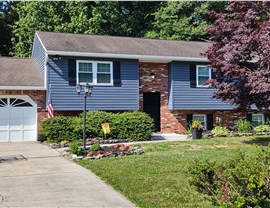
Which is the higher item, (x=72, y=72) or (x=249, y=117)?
(x=72, y=72)

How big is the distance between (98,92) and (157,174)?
33.3ft

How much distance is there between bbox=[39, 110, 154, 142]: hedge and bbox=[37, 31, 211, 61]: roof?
11.4ft

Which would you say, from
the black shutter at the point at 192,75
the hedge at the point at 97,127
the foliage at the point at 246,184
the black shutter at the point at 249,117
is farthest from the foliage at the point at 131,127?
the foliage at the point at 246,184

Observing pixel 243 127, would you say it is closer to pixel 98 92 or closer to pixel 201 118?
pixel 201 118

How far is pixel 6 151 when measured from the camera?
43.8 feet

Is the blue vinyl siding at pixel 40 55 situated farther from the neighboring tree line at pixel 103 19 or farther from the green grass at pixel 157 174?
the green grass at pixel 157 174

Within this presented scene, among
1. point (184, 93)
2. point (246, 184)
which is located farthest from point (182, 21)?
point (246, 184)

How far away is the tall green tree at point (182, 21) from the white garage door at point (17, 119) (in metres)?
14.9

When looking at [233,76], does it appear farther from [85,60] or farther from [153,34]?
[153,34]

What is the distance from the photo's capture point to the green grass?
21.4 ft

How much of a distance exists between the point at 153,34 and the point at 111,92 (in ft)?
42.5

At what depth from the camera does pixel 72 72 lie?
17.5 m

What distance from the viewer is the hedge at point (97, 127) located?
620 inches

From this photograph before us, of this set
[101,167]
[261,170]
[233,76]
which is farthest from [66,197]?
[233,76]
